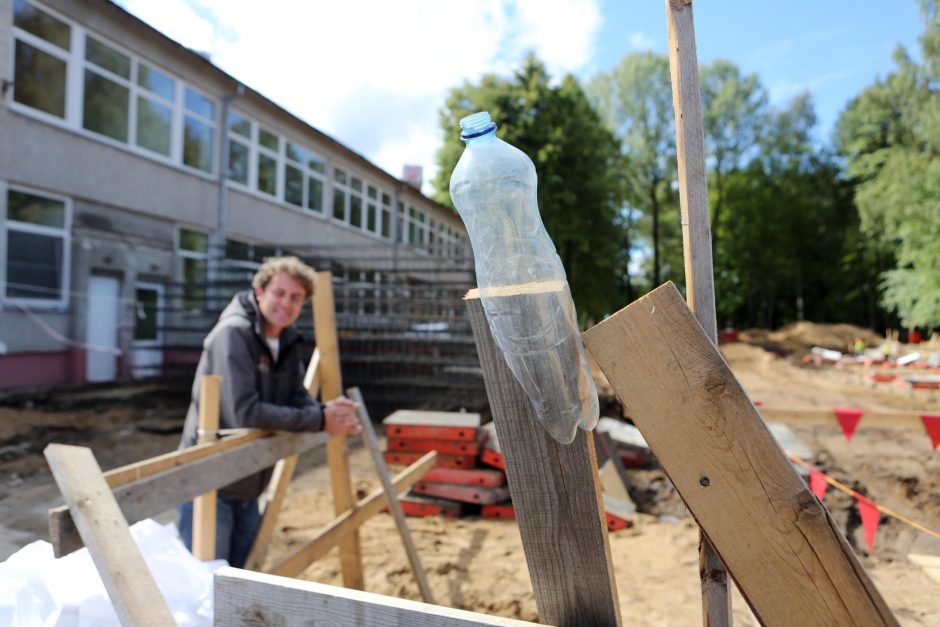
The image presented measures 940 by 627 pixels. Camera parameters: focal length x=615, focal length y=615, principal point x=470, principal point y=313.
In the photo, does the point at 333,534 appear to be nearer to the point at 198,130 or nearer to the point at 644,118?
the point at 198,130

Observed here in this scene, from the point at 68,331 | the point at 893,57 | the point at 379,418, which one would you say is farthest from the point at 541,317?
the point at 893,57

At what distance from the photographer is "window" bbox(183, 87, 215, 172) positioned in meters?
13.8

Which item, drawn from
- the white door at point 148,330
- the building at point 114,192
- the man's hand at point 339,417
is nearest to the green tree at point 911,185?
the building at point 114,192

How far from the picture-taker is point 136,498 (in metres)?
1.86

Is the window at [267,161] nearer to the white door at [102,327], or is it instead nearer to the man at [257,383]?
the white door at [102,327]

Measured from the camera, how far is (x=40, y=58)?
10547 millimetres

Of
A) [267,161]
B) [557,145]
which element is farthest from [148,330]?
[557,145]

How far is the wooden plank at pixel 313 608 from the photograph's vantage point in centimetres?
96

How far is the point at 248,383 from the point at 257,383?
6.1 inches

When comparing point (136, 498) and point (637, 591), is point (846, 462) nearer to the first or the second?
point (637, 591)

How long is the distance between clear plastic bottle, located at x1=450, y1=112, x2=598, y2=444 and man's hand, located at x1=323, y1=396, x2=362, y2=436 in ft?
6.62

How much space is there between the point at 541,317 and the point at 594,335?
0.09 m

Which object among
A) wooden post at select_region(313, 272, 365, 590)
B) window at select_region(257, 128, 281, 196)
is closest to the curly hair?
wooden post at select_region(313, 272, 365, 590)

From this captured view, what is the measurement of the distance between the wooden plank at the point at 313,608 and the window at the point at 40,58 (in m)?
12.1
